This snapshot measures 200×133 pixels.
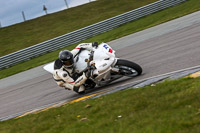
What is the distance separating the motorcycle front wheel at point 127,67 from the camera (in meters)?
8.71

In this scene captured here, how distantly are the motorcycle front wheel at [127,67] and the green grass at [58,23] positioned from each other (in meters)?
20.6

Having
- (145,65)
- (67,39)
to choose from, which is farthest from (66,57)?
(67,39)

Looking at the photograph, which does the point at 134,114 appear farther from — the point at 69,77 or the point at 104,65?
the point at 69,77

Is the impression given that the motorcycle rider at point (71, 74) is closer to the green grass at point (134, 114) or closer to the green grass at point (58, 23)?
the green grass at point (134, 114)

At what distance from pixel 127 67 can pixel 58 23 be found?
88.5 ft

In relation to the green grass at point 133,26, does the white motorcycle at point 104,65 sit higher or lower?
higher

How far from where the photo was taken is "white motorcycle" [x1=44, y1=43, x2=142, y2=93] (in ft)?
28.6

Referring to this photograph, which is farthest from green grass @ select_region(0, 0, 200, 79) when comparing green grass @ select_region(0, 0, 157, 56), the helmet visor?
the helmet visor

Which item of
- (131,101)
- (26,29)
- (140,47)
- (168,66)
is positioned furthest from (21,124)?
(26,29)

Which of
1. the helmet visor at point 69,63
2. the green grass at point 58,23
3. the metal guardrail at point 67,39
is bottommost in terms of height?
the green grass at point 58,23

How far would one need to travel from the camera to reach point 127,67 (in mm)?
8758

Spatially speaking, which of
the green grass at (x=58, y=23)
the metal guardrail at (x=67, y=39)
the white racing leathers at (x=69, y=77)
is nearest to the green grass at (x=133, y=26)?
the metal guardrail at (x=67, y=39)

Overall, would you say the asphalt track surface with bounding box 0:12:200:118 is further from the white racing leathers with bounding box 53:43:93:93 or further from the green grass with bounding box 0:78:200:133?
the green grass with bounding box 0:78:200:133

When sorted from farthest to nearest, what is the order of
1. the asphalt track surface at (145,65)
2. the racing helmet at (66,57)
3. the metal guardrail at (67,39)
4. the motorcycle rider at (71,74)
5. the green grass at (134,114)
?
the metal guardrail at (67,39), the asphalt track surface at (145,65), the motorcycle rider at (71,74), the racing helmet at (66,57), the green grass at (134,114)
